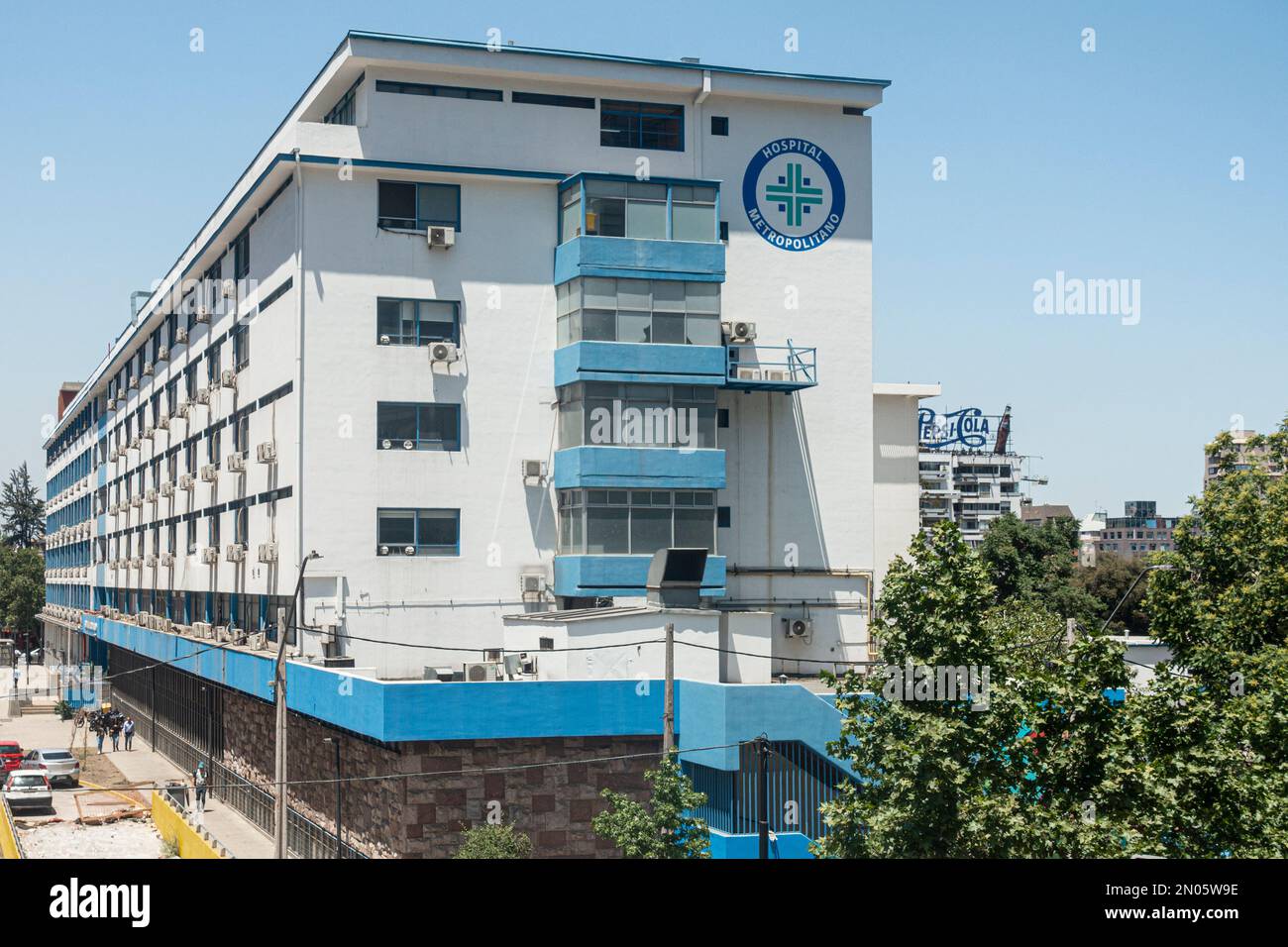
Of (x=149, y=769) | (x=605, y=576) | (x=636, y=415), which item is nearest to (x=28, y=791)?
(x=149, y=769)

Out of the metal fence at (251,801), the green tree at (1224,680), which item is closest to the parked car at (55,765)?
the metal fence at (251,801)

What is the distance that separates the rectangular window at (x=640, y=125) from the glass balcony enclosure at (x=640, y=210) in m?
2.78

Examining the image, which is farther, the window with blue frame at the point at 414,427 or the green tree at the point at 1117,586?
the green tree at the point at 1117,586

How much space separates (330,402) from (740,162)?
14621 mm

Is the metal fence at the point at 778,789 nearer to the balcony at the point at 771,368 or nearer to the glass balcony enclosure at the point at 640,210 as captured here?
the balcony at the point at 771,368

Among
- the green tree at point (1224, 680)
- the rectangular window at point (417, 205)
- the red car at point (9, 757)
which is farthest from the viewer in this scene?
the red car at point (9, 757)

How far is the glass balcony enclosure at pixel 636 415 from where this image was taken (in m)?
38.1

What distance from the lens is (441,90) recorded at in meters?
39.6

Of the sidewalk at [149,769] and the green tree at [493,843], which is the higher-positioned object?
the green tree at [493,843]

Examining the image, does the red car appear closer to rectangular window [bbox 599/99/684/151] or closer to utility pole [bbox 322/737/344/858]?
utility pole [bbox 322/737/344/858]

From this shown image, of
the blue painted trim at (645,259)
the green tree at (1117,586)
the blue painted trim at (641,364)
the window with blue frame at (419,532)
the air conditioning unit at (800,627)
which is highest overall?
the blue painted trim at (645,259)

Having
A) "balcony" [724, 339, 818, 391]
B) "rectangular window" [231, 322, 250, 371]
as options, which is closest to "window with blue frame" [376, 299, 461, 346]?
"balcony" [724, 339, 818, 391]
